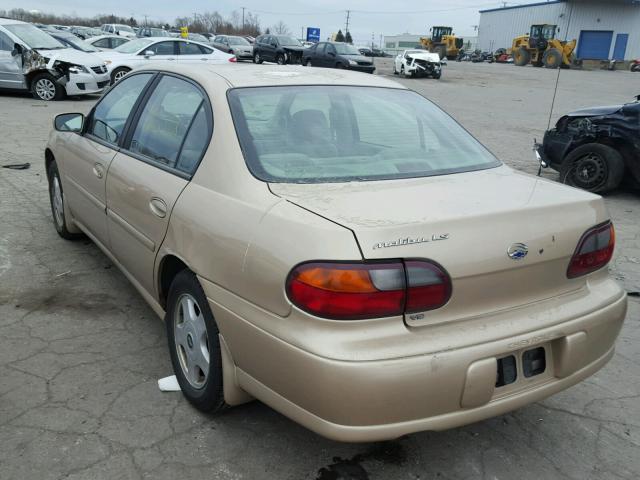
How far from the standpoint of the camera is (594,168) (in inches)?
281

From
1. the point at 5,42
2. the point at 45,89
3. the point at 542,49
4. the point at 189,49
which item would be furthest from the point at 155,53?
the point at 542,49

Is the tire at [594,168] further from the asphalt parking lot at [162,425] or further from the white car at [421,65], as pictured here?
the white car at [421,65]

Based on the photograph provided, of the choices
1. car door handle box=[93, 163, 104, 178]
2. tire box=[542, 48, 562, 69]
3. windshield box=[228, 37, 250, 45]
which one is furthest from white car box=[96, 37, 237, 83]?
tire box=[542, 48, 562, 69]

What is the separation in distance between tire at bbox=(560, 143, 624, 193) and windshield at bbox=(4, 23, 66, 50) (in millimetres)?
12284

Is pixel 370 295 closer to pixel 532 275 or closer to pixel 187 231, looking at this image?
pixel 532 275

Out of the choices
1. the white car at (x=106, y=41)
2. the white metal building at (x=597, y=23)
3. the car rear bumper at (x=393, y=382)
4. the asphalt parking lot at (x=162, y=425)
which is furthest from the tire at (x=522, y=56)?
the car rear bumper at (x=393, y=382)

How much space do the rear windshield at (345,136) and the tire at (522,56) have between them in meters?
46.7

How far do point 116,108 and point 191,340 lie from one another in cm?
187

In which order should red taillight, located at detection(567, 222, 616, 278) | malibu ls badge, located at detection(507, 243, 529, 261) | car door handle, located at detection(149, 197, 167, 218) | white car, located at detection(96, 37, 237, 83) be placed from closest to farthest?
malibu ls badge, located at detection(507, 243, 529, 261) → red taillight, located at detection(567, 222, 616, 278) → car door handle, located at detection(149, 197, 167, 218) → white car, located at detection(96, 37, 237, 83)

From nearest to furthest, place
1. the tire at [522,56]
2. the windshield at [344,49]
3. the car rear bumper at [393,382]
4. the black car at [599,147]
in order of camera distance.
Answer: the car rear bumper at [393,382] → the black car at [599,147] → the windshield at [344,49] → the tire at [522,56]

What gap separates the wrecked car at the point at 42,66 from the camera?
13594 mm

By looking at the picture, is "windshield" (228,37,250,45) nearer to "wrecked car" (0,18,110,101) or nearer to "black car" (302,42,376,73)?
"black car" (302,42,376,73)

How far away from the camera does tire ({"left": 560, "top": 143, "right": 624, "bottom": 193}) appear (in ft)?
22.9

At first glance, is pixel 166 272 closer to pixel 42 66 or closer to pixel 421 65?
pixel 42 66
